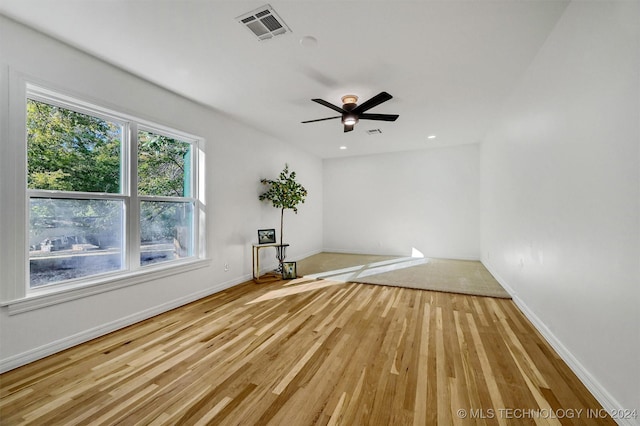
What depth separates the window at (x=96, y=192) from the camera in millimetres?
2240

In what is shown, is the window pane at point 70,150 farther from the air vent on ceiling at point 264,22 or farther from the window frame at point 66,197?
the air vent on ceiling at point 264,22

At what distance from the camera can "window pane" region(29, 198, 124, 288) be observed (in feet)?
7.30

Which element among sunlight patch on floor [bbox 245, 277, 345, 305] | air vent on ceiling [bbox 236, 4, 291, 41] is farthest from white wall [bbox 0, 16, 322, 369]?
air vent on ceiling [bbox 236, 4, 291, 41]

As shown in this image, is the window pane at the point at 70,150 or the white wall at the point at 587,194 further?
the window pane at the point at 70,150

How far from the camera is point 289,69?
271 centimetres

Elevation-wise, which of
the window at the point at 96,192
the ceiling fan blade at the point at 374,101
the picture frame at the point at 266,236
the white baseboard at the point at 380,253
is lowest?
the white baseboard at the point at 380,253

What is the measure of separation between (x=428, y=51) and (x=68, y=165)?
3.62 m

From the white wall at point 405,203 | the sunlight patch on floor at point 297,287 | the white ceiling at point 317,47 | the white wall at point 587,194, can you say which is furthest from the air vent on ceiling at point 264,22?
the white wall at point 405,203

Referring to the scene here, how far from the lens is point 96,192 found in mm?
2588

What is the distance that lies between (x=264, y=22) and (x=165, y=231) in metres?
2.69

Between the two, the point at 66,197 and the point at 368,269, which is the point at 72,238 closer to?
the point at 66,197

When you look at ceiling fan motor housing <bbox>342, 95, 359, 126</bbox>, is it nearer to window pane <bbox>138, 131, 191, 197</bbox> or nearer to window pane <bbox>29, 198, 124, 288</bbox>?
window pane <bbox>138, 131, 191, 197</bbox>

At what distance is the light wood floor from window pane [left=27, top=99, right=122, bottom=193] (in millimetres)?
1559

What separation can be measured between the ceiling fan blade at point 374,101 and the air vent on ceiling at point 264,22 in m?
1.22
